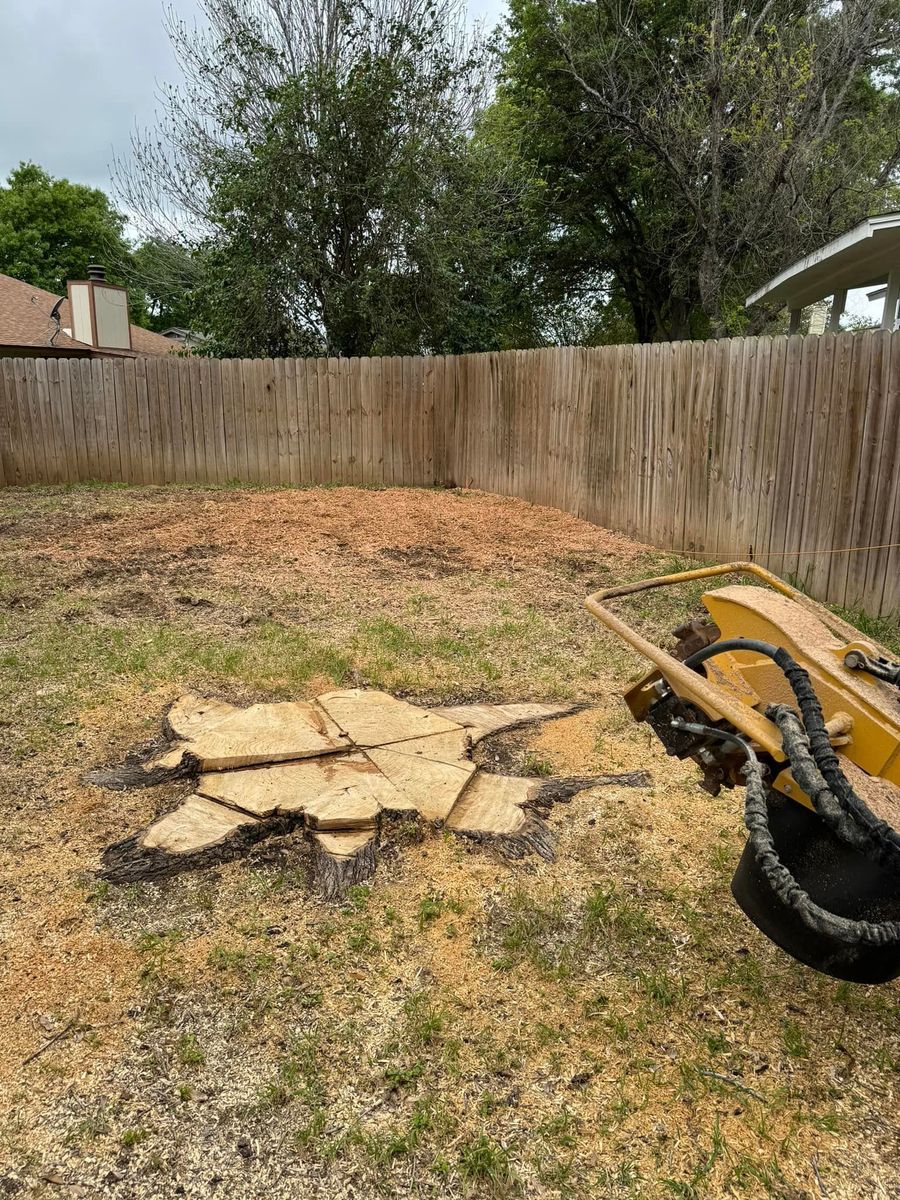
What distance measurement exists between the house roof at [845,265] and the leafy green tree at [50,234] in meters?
28.7

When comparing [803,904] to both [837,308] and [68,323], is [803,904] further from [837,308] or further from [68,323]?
[68,323]

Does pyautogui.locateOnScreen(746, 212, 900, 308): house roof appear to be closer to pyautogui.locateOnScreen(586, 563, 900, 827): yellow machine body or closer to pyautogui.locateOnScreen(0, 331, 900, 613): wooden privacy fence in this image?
pyautogui.locateOnScreen(0, 331, 900, 613): wooden privacy fence

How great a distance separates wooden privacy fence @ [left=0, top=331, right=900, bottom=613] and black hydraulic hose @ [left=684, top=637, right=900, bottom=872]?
13.4 ft

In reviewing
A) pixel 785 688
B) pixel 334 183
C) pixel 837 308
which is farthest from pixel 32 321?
pixel 785 688

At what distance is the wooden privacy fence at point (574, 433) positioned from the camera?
5539 millimetres

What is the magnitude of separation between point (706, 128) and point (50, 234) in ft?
101

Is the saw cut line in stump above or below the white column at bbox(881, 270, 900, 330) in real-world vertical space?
below

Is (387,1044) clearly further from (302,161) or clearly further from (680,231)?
(680,231)

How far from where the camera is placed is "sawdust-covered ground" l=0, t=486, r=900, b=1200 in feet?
5.67

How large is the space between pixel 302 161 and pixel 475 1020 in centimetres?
1302

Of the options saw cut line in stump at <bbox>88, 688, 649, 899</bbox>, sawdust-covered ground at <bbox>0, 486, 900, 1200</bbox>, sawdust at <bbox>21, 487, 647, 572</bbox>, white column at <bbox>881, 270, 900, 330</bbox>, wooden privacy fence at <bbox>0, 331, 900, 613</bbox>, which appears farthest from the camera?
white column at <bbox>881, 270, 900, 330</bbox>

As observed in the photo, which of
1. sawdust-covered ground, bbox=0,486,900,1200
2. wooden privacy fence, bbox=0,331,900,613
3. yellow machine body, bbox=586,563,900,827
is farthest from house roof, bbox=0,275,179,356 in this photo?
yellow machine body, bbox=586,563,900,827

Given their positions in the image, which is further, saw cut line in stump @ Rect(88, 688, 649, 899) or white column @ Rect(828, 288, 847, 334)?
white column @ Rect(828, 288, 847, 334)

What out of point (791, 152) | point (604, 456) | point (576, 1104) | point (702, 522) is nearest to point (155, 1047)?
point (576, 1104)
